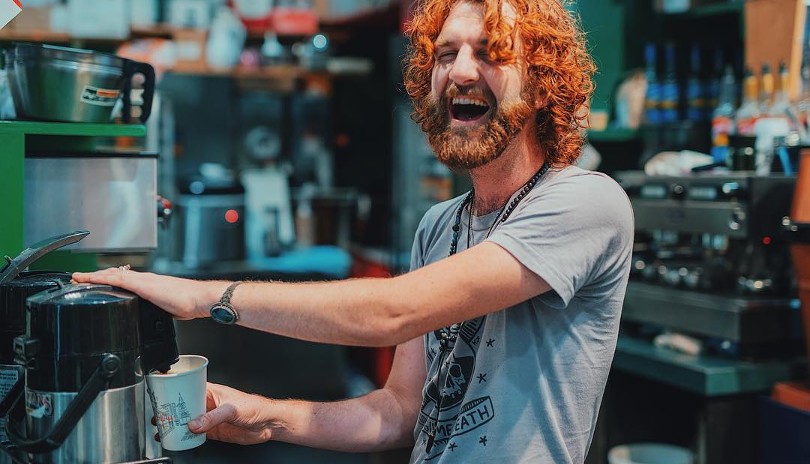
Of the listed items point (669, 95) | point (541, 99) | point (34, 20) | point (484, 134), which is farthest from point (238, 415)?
point (34, 20)

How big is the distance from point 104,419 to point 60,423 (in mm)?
60

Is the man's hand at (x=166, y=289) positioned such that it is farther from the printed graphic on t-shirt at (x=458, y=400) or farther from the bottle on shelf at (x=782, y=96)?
the bottle on shelf at (x=782, y=96)

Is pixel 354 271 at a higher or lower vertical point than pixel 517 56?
lower

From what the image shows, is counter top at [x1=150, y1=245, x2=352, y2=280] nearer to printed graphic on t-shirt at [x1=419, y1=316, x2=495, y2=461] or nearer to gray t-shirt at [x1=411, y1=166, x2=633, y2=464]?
printed graphic on t-shirt at [x1=419, y1=316, x2=495, y2=461]

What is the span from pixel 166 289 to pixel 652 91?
286cm

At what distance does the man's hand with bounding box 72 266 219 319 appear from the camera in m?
1.23

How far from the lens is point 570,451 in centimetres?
146

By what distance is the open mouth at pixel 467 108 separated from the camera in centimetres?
153

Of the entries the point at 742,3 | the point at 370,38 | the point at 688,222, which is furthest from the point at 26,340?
the point at 370,38

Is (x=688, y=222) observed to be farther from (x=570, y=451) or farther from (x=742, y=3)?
(x=570, y=451)

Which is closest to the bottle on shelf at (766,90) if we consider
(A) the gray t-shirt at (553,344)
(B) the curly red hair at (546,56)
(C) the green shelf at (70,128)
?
(B) the curly red hair at (546,56)

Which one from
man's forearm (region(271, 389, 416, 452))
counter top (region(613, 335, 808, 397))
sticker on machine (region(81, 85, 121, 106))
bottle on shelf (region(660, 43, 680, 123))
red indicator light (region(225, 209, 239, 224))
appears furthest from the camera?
red indicator light (region(225, 209, 239, 224))

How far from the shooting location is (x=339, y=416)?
1.69 m

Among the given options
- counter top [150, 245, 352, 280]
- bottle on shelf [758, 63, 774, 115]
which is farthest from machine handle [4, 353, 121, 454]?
counter top [150, 245, 352, 280]
